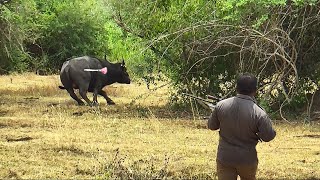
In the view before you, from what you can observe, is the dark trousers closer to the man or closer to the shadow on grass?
the man

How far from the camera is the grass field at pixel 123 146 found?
862cm

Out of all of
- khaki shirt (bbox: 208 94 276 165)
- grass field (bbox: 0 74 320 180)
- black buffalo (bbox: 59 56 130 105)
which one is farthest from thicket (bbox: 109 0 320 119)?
khaki shirt (bbox: 208 94 276 165)

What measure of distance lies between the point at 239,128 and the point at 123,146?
16.1 feet

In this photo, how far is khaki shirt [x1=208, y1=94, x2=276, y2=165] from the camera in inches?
235

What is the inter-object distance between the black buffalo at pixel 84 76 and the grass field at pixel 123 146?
1.08m

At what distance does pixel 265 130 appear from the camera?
5.88m

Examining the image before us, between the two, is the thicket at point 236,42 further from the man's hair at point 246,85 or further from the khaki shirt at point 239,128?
the khaki shirt at point 239,128

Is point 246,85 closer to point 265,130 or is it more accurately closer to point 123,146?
point 265,130

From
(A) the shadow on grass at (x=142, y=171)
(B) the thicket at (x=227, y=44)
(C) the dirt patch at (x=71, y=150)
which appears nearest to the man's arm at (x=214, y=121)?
(A) the shadow on grass at (x=142, y=171)

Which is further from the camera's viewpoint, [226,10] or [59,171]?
[226,10]

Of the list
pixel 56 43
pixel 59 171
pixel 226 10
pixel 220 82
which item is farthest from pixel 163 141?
pixel 56 43

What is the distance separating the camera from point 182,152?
33.5 feet

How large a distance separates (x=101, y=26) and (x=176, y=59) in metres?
19.2

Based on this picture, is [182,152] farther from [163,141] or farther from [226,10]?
[226,10]
